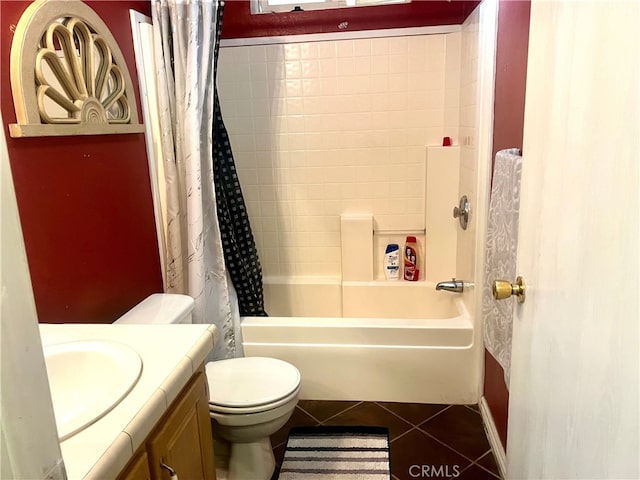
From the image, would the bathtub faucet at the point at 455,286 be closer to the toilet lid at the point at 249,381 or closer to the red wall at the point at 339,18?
the toilet lid at the point at 249,381

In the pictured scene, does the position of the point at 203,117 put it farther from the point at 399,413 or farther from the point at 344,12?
the point at 399,413

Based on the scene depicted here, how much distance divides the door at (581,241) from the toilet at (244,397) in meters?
0.91

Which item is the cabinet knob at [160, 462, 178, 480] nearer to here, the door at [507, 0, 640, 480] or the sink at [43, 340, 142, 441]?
the sink at [43, 340, 142, 441]

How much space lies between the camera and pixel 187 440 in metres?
1.22

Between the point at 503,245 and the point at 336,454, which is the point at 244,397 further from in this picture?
the point at 503,245

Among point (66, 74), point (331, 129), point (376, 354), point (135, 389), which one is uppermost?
point (66, 74)

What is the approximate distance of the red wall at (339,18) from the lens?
2.50 m

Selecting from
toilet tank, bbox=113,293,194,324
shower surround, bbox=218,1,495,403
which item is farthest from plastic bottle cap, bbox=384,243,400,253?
toilet tank, bbox=113,293,194,324

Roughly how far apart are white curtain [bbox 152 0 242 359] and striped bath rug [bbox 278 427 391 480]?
525mm

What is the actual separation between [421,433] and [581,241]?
1588mm

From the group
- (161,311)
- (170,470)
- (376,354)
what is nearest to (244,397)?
(161,311)

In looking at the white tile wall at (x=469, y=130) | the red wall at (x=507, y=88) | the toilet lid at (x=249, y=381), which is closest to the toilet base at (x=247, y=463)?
the toilet lid at (x=249, y=381)

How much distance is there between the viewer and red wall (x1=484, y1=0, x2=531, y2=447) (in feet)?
4.99

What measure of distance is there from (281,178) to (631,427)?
2390 millimetres
